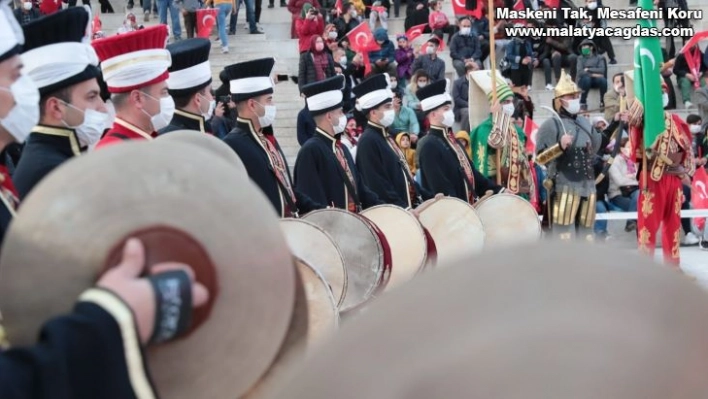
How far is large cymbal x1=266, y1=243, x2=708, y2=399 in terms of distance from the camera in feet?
3.87

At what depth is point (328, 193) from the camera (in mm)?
8523

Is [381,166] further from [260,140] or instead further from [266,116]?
[260,140]

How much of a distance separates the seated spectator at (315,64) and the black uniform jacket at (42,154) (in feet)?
48.7

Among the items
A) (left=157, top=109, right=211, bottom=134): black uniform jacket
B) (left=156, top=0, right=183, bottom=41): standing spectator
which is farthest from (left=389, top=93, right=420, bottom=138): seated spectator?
(left=157, top=109, right=211, bottom=134): black uniform jacket

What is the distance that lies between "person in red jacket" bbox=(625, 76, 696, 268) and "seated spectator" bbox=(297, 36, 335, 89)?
7276mm

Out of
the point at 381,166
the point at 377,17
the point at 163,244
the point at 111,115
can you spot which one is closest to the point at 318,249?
the point at 111,115

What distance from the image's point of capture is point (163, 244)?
198 cm

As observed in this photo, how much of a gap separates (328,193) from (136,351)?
659 cm

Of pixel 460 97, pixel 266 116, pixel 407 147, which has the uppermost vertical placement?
pixel 266 116

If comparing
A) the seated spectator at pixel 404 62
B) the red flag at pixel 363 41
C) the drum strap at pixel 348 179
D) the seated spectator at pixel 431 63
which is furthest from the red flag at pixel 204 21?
the drum strap at pixel 348 179

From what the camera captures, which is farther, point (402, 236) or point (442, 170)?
point (442, 170)

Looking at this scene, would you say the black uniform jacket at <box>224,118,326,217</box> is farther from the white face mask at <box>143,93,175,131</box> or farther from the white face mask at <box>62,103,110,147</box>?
the white face mask at <box>62,103,110,147</box>

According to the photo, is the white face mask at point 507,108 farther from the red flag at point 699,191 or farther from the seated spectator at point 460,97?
the seated spectator at point 460,97

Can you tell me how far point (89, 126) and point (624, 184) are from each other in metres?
12.6
